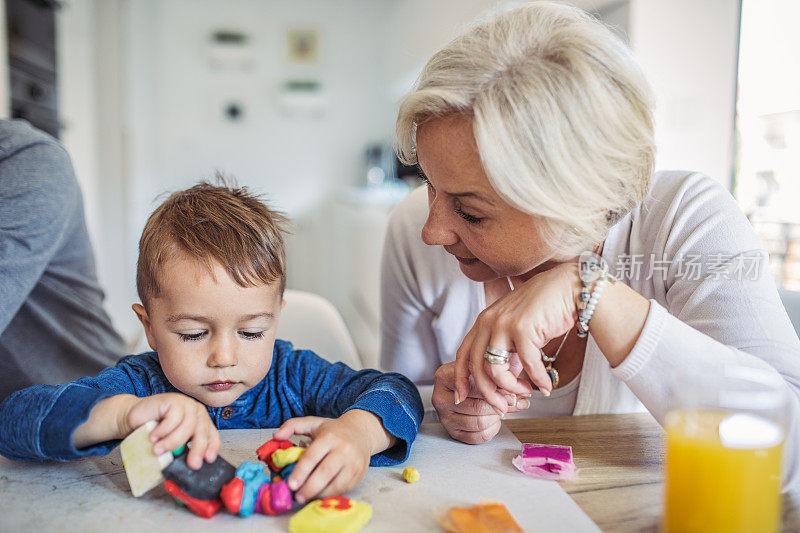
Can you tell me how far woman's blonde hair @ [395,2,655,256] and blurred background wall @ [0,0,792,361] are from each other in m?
2.43

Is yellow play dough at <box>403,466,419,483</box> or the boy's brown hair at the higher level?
the boy's brown hair

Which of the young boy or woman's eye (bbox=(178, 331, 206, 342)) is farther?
woman's eye (bbox=(178, 331, 206, 342))

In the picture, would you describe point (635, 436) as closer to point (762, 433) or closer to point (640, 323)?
point (640, 323)

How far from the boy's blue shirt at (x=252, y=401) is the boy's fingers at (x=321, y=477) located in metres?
0.09

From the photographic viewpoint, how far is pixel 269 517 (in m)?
0.62

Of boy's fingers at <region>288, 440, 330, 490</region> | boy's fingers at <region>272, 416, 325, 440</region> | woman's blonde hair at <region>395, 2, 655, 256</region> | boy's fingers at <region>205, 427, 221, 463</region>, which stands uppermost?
woman's blonde hair at <region>395, 2, 655, 256</region>

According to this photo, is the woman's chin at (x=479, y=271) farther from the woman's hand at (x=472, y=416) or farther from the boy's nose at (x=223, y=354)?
the boy's nose at (x=223, y=354)

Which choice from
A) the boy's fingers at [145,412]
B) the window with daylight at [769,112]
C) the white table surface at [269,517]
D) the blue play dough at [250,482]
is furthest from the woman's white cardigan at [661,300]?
the window with daylight at [769,112]

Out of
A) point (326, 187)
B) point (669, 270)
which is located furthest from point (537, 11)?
point (326, 187)

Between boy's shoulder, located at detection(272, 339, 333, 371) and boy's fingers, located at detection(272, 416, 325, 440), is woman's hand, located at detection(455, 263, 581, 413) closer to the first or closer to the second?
boy's fingers, located at detection(272, 416, 325, 440)

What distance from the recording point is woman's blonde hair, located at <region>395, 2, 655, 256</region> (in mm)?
832

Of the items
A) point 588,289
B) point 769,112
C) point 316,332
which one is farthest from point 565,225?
point 769,112

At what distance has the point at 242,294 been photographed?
0.91 metres

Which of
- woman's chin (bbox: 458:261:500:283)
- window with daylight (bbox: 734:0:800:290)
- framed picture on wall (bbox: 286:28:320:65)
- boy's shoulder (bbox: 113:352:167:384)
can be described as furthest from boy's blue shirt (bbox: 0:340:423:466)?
framed picture on wall (bbox: 286:28:320:65)
